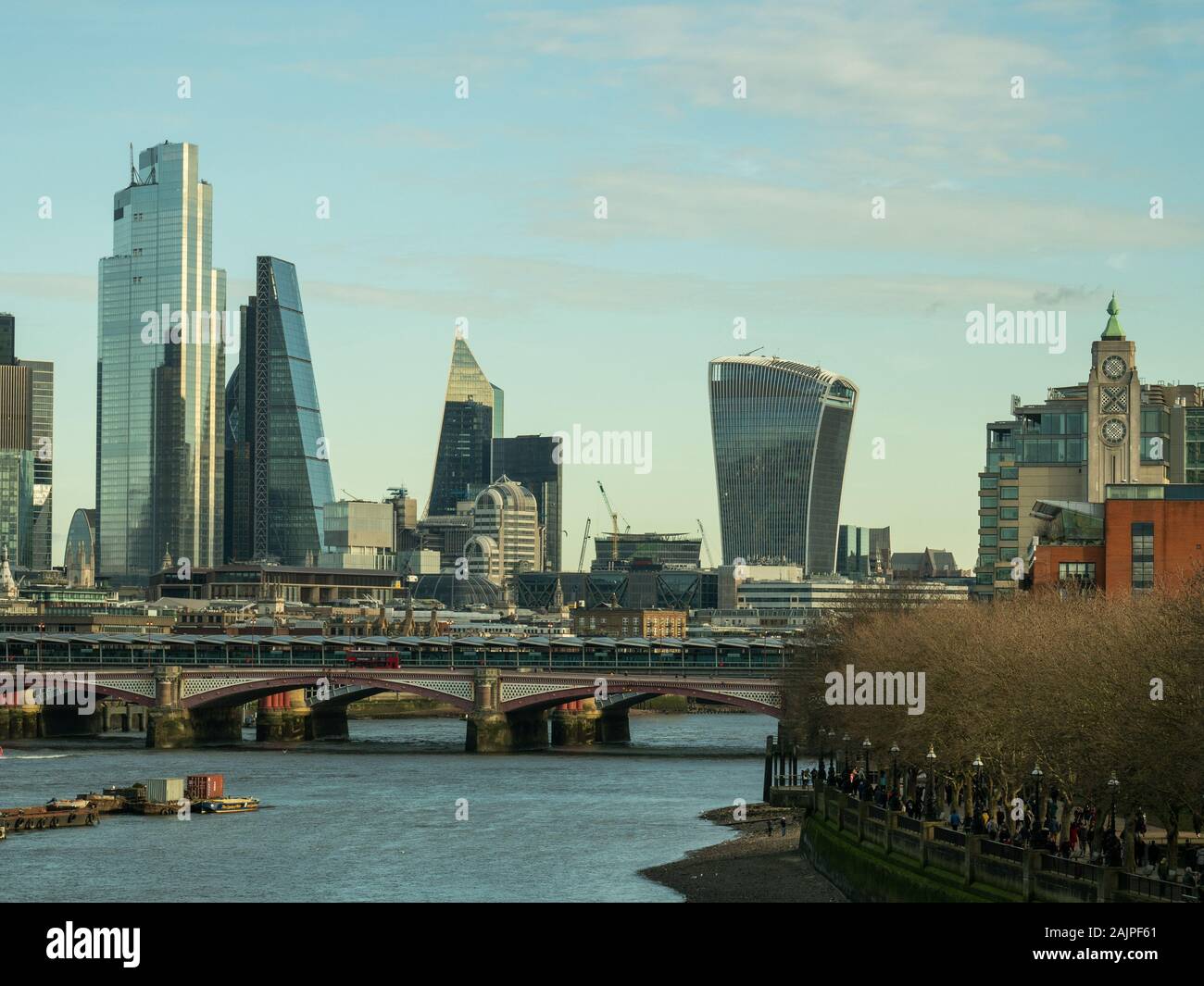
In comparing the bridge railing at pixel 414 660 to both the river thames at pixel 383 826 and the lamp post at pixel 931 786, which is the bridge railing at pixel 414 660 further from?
the lamp post at pixel 931 786

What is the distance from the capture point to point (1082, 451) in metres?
143

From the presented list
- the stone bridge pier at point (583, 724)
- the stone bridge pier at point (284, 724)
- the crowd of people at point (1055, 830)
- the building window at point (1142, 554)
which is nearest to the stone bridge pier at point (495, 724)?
the stone bridge pier at point (583, 724)

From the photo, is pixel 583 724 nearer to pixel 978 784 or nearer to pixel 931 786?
pixel 978 784

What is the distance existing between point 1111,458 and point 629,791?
42742mm

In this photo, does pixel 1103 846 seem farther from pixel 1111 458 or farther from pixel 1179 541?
pixel 1111 458

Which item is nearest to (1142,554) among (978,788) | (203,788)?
(978,788)

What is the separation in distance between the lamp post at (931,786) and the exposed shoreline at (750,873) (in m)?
3.84

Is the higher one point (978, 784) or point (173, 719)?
point (978, 784)

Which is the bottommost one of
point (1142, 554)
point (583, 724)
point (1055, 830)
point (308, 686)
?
point (583, 724)

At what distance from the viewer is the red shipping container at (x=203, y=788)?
93719mm

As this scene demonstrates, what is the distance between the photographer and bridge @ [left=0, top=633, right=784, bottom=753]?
133375 millimetres

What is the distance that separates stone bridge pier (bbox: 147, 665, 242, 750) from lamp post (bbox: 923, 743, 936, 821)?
77503 millimetres

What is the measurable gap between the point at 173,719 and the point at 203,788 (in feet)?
143

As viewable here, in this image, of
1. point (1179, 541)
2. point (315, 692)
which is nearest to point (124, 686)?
point (315, 692)
